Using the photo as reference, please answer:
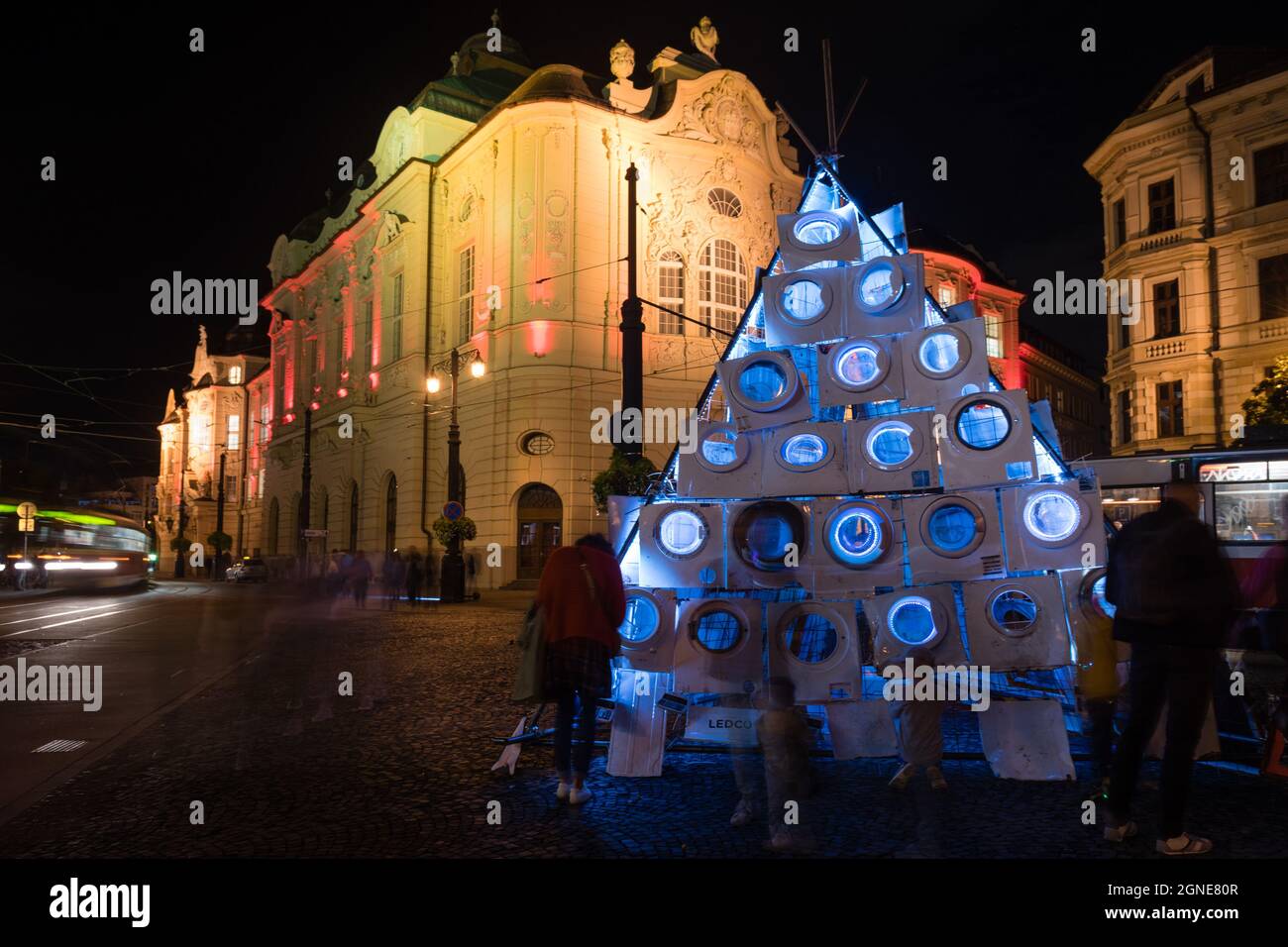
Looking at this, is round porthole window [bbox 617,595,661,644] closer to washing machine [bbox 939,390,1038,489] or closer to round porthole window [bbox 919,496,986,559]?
round porthole window [bbox 919,496,986,559]

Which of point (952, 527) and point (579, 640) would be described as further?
point (952, 527)

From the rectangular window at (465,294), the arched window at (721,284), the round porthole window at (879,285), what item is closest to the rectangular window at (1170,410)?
the arched window at (721,284)

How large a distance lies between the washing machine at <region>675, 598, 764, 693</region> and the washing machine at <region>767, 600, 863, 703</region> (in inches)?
4.9

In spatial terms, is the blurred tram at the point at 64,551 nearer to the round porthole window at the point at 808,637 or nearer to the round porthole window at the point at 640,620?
the round porthole window at the point at 640,620

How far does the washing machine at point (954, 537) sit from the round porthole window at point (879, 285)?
5.07 ft

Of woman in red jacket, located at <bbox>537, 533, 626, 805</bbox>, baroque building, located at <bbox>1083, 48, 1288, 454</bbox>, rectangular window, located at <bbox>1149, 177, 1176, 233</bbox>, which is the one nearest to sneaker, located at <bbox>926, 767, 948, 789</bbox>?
woman in red jacket, located at <bbox>537, 533, 626, 805</bbox>

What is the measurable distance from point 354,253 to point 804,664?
3887 centimetres

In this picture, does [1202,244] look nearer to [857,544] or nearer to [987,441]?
[987,441]

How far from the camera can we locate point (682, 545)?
6.39 meters

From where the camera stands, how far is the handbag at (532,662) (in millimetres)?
5391

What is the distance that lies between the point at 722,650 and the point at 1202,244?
30299 mm

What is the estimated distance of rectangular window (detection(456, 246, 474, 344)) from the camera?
3241 cm

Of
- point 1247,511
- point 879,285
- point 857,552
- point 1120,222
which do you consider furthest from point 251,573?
point 857,552
